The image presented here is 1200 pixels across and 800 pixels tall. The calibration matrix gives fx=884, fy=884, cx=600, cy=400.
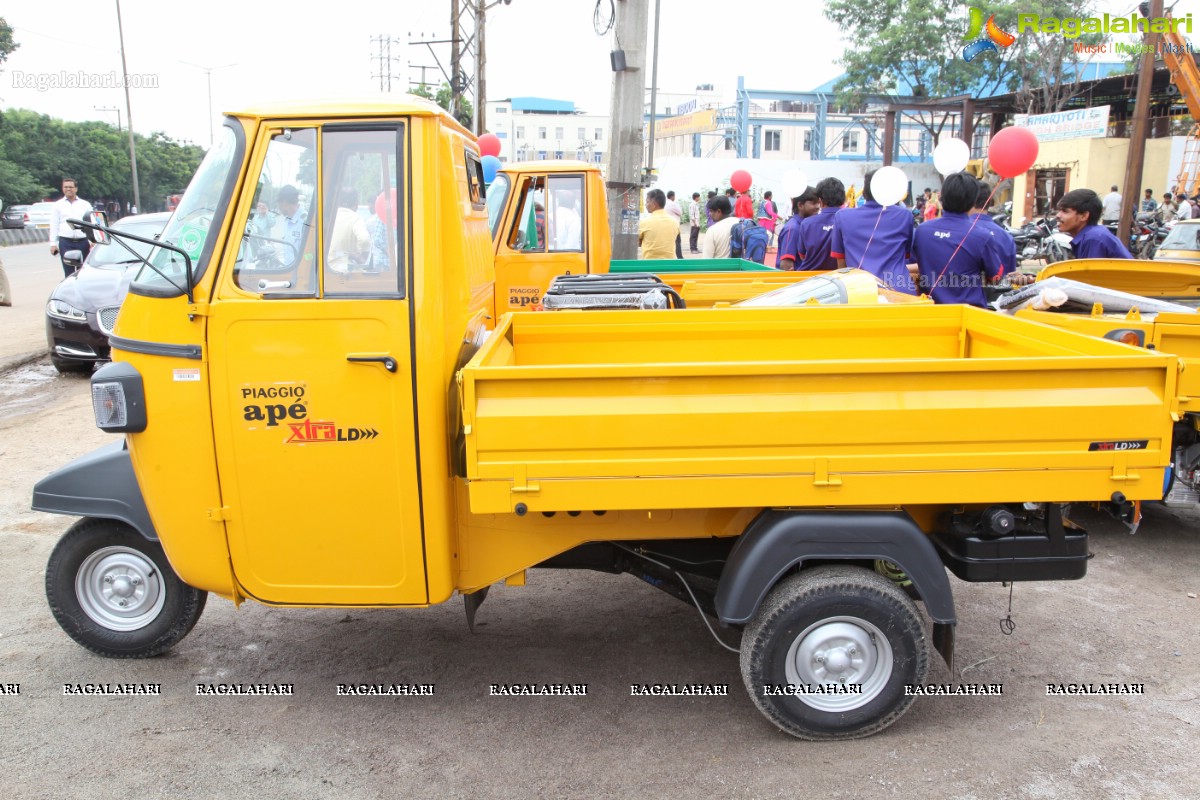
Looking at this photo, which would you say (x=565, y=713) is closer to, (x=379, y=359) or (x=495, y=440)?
(x=495, y=440)

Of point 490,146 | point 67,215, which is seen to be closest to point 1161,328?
point 490,146

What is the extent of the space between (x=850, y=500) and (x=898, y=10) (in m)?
37.7

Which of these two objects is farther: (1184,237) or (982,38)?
(982,38)

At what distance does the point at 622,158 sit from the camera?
9.74m

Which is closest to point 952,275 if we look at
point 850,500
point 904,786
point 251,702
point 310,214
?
point 850,500

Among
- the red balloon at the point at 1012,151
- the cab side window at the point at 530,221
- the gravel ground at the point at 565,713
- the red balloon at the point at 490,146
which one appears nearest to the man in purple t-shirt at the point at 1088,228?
the red balloon at the point at 1012,151

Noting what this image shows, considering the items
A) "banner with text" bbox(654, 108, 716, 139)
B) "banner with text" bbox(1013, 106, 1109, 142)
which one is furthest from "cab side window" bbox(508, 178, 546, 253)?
"banner with text" bbox(654, 108, 716, 139)

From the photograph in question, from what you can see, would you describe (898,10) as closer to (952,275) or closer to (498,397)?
(952,275)

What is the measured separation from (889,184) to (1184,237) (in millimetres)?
10370

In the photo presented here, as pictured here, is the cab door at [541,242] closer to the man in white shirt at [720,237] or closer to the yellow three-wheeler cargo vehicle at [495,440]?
the man in white shirt at [720,237]

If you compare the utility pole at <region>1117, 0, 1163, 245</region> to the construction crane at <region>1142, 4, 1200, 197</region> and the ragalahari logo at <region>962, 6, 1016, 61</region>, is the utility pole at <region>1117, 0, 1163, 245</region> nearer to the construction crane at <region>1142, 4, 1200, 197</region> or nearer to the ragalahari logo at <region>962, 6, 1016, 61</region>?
the construction crane at <region>1142, 4, 1200, 197</region>

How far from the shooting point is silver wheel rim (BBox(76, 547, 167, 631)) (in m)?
3.77

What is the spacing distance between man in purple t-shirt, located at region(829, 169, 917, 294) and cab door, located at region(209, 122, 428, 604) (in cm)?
413

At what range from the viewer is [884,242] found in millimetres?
6344
